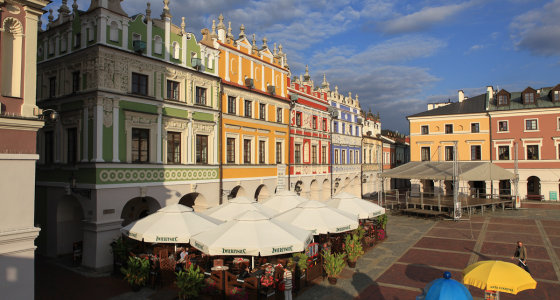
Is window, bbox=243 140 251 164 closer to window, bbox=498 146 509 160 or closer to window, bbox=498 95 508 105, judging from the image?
window, bbox=498 146 509 160

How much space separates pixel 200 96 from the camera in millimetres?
20953

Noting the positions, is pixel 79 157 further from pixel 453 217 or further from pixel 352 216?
pixel 453 217

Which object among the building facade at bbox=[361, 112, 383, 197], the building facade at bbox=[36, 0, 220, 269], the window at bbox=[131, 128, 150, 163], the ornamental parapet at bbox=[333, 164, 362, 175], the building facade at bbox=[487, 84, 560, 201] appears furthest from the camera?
the building facade at bbox=[361, 112, 383, 197]

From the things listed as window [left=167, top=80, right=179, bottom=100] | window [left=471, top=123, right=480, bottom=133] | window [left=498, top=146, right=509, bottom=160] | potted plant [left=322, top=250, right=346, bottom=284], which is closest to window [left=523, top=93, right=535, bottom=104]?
window [left=471, top=123, right=480, bottom=133]

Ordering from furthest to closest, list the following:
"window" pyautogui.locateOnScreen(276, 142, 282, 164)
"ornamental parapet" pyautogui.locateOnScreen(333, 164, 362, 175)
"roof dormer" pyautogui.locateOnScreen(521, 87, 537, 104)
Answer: "roof dormer" pyautogui.locateOnScreen(521, 87, 537, 104) → "ornamental parapet" pyautogui.locateOnScreen(333, 164, 362, 175) → "window" pyautogui.locateOnScreen(276, 142, 282, 164)

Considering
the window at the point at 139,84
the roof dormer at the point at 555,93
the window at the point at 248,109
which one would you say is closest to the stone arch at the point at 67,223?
the window at the point at 139,84

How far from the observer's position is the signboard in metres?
27.3

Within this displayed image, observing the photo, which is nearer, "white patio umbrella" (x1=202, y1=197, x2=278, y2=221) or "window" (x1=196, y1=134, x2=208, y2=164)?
"white patio umbrella" (x1=202, y1=197, x2=278, y2=221)

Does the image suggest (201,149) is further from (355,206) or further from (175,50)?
(355,206)

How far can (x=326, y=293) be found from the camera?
1241 cm

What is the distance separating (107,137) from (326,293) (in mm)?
11321

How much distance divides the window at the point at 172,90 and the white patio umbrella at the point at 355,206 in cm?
1010

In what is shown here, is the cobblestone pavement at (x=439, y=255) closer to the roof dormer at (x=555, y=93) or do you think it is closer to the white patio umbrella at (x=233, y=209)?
the white patio umbrella at (x=233, y=209)

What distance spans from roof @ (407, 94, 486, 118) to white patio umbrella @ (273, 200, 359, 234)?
110 ft
